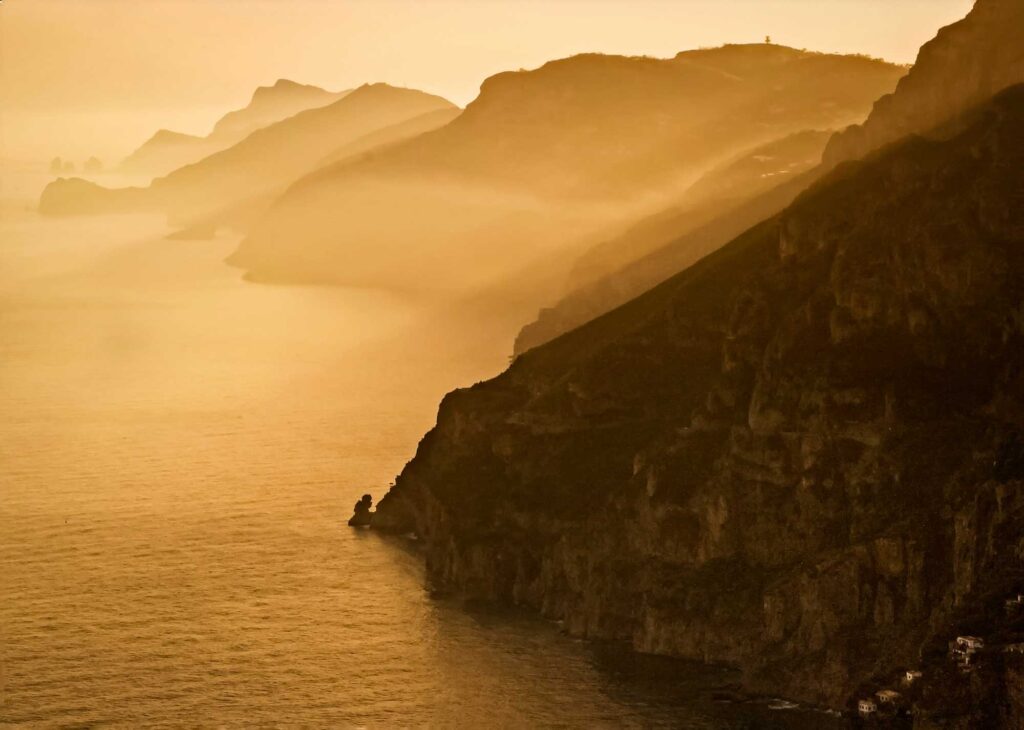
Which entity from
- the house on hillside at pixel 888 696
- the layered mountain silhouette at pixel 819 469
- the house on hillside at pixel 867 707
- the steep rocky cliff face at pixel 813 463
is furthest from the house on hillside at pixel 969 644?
the house on hillside at pixel 867 707

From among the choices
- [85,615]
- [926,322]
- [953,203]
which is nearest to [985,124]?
[953,203]

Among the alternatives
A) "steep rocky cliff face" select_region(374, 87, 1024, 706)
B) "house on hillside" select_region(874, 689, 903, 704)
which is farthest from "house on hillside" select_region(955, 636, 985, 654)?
A: "house on hillside" select_region(874, 689, 903, 704)

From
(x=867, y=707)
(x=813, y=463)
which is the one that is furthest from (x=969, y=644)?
(x=813, y=463)

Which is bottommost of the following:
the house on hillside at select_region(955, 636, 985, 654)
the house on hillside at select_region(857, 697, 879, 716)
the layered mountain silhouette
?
the house on hillside at select_region(857, 697, 879, 716)

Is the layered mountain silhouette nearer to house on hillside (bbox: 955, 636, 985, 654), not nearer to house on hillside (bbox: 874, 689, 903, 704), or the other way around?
house on hillside (bbox: 874, 689, 903, 704)

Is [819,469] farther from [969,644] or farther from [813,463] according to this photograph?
[969,644]

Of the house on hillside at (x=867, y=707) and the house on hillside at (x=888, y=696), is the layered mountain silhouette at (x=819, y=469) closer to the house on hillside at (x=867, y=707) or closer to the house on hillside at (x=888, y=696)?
the house on hillside at (x=888, y=696)
